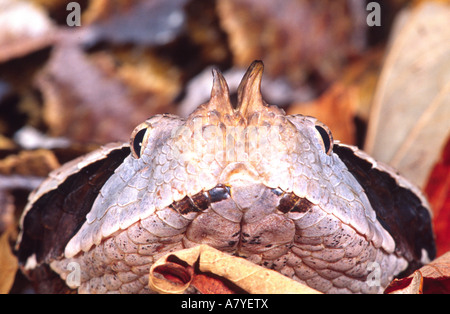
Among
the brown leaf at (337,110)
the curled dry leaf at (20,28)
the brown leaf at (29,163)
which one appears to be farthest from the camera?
the curled dry leaf at (20,28)

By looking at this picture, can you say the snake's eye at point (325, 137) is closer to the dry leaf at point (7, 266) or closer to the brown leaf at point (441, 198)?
the brown leaf at point (441, 198)

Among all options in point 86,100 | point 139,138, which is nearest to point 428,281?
point 139,138

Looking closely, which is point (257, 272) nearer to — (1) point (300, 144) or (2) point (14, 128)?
(1) point (300, 144)

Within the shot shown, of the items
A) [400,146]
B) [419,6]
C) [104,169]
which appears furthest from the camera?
[419,6]

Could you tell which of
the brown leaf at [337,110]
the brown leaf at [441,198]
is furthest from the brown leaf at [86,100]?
the brown leaf at [441,198]

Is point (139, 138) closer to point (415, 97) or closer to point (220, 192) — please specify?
point (220, 192)

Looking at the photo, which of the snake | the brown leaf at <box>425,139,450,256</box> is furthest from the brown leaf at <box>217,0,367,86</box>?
the snake
